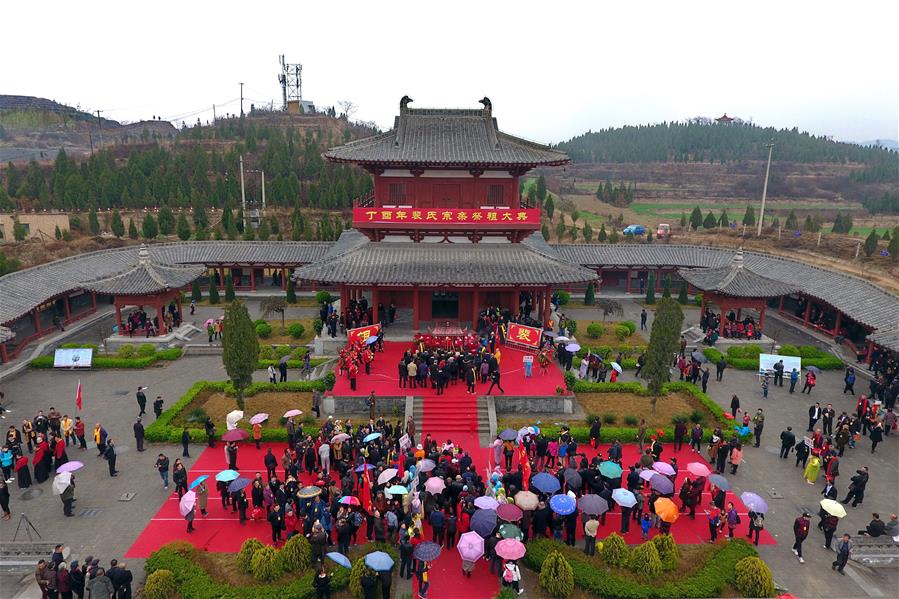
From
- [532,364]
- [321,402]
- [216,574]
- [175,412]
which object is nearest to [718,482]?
[532,364]

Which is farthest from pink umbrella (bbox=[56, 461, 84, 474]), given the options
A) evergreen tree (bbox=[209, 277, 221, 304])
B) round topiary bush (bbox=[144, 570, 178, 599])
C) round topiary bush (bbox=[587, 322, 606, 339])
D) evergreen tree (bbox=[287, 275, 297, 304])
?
round topiary bush (bbox=[587, 322, 606, 339])

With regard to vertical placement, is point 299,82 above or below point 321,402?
above

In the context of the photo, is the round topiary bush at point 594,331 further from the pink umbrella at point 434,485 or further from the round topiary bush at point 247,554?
the round topiary bush at point 247,554

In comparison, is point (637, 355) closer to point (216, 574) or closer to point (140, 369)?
point (216, 574)

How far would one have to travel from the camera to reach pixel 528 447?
20.3 metres

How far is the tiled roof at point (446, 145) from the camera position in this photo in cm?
2989

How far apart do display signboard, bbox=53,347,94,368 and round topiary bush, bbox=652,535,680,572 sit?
2961 cm

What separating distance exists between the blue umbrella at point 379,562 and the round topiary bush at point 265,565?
3023mm

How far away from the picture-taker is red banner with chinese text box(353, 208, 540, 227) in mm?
30734

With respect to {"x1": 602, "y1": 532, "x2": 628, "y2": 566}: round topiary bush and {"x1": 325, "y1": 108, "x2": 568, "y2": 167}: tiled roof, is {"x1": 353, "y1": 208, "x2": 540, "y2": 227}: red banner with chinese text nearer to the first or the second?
{"x1": 325, "y1": 108, "x2": 568, "y2": 167}: tiled roof

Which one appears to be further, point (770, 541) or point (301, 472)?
point (301, 472)

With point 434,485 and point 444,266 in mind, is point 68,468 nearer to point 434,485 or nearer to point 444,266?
point 434,485

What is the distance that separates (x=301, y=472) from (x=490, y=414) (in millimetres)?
8305

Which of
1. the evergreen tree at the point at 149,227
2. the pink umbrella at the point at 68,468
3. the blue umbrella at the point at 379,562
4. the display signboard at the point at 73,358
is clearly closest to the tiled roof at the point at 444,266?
the display signboard at the point at 73,358
